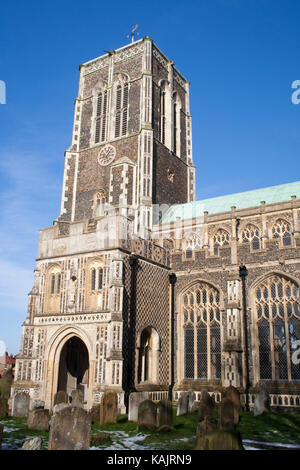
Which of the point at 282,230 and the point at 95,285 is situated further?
the point at 282,230

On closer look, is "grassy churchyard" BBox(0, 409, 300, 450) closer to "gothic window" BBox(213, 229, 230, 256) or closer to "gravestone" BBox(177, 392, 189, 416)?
"gravestone" BBox(177, 392, 189, 416)

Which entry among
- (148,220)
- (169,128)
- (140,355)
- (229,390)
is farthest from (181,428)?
(169,128)

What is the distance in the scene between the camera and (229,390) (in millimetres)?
13117

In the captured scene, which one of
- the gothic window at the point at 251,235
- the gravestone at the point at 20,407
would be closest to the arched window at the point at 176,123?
the gothic window at the point at 251,235

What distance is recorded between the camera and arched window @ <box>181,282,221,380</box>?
64.9 feet

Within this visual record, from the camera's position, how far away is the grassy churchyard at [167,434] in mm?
9375

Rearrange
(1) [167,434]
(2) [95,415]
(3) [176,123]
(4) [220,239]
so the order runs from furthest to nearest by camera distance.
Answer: (3) [176,123] → (4) [220,239] → (2) [95,415] → (1) [167,434]

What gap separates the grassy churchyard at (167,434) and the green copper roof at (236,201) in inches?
533

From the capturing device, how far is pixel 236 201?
87.5 feet

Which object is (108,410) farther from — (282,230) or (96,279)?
(282,230)

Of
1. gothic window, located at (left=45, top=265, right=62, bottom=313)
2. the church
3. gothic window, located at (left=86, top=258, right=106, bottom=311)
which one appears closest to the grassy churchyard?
the church

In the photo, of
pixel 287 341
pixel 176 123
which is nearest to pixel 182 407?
pixel 287 341

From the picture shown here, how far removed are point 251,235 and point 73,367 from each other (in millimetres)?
11433
